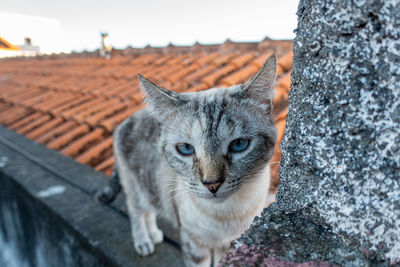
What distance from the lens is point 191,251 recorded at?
1.42 m

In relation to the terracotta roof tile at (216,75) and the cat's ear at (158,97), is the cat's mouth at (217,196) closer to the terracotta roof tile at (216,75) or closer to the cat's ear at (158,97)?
the cat's ear at (158,97)

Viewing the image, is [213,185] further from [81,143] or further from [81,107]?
[81,107]

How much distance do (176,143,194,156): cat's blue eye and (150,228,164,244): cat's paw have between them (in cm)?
66

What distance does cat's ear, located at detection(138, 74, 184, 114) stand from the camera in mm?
1342

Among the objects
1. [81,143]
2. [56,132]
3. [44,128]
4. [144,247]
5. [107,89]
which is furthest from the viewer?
[107,89]

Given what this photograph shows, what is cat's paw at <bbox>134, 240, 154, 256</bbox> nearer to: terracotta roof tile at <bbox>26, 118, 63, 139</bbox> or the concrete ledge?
the concrete ledge

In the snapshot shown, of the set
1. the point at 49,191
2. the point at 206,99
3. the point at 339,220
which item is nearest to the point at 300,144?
the point at 339,220

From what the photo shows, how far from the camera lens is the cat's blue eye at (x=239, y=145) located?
122 cm

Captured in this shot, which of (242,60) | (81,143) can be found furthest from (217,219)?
(242,60)

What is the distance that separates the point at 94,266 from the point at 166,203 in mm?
516

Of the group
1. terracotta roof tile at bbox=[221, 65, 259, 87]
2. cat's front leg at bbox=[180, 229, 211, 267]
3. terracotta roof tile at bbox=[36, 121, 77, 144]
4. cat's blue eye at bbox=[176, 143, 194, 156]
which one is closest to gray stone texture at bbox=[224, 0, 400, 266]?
cat's blue eye at bbox=[176, 143, 194, 156]

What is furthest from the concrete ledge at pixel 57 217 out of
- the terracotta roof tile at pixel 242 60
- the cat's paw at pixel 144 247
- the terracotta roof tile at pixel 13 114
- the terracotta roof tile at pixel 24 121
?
the terracotta roof tile at pixel 242 60

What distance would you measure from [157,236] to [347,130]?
1.51 metres

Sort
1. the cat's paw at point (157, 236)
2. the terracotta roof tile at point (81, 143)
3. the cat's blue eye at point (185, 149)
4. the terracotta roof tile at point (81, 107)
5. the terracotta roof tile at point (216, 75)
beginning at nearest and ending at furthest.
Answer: the cat's blue eye at point (185, 149), the cat's paw at point (157, 236), the terracotta roof tile at point (81, 143), the terracotta roof tile at point (216, 75), the terracotta roof tile at point (81, 107)
